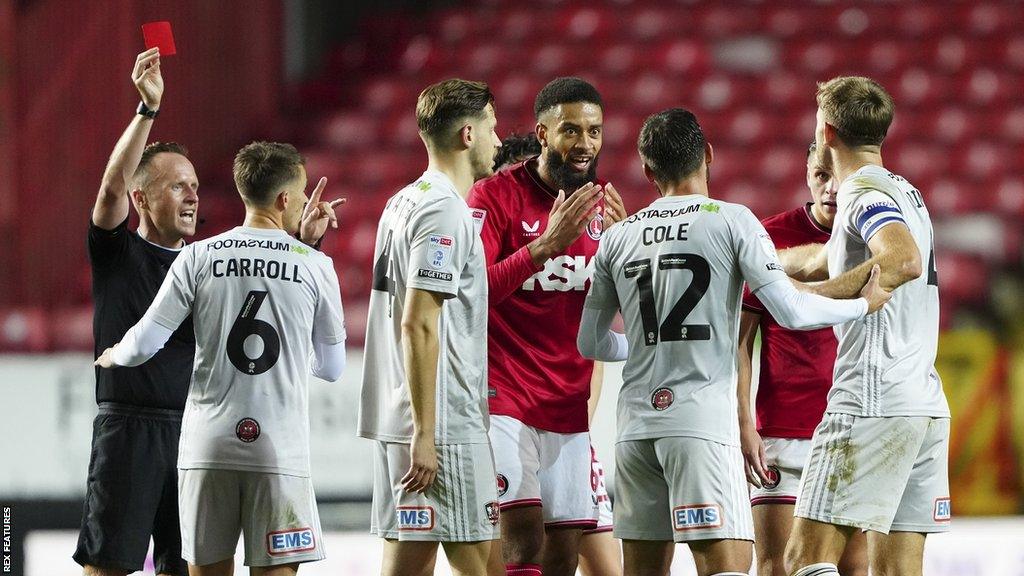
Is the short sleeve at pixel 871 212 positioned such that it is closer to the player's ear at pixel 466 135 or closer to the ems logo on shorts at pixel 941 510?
the ems logo on shorts at pixel 941 510

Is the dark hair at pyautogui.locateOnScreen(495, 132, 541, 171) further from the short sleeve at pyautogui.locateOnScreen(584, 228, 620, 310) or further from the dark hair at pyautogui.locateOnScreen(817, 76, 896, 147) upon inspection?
the dark hair at pyautogui.locateOnScreen(817, 76, 896, 147)

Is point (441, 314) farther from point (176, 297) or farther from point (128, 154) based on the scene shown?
point (128, 154)

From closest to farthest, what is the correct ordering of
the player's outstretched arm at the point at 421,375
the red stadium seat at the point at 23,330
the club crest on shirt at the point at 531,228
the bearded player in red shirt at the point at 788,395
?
the player's outstretched arm at the point at 421,375, the club crest on shirt at the point at 531,228, the bearded player in red shirt at the point at 788,395, the red stadium seat at the point at 23,330

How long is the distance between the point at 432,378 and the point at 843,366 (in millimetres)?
1339

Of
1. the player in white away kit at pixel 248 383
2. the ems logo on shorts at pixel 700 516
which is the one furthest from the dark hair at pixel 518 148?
the ems logo on shorts at pixel 700 516

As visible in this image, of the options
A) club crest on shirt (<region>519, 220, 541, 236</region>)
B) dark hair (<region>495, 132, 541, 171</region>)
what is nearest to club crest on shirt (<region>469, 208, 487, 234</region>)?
club crest on shirt (<region>519, 220, 541, 236</region>)

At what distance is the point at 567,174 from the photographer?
4816 mm

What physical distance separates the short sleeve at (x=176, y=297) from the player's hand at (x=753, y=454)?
6.65ft

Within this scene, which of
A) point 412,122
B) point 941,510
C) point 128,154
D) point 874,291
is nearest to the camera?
point 874,291

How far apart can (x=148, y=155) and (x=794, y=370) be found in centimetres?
271

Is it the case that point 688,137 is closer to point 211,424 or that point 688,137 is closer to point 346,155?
point 211,424

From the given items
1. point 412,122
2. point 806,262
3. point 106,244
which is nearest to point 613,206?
point 806,262

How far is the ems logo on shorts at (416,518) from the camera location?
3.92 metres

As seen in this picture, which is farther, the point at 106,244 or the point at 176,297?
the point at 106,244
